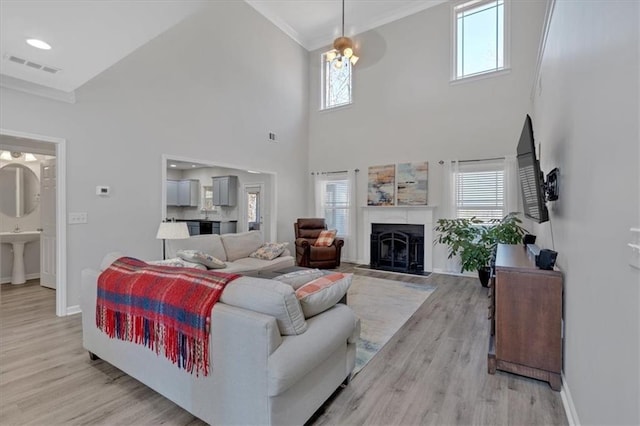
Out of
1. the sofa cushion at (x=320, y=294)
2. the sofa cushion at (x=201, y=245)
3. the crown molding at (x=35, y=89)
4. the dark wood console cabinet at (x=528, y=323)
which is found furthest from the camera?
the sofa cushion at (x=201, y=245)

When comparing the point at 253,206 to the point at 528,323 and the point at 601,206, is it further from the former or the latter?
the point at 601,206

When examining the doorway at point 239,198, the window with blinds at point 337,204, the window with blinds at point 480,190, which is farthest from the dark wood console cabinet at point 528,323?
the window with blinds at point 337,204

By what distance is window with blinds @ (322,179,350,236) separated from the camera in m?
7.17

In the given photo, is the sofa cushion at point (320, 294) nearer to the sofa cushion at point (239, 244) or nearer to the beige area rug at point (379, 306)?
the beige area rug at point (379, 306)

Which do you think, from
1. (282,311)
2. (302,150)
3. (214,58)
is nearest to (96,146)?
(214,58)

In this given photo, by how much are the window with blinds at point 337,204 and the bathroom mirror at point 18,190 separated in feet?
18.2

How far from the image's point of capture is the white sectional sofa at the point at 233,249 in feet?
13.9

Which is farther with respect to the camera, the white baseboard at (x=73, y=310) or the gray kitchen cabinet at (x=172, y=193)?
the gray kitchen cabinet at (x=172, y=193)

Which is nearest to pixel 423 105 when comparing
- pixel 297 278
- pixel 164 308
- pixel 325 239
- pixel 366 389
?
pixel 325 239

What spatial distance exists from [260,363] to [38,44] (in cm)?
325

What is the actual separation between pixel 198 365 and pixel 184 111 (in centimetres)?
438

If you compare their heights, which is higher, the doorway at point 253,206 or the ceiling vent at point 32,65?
the ceiling vent at point 32,65

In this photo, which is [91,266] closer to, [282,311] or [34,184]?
[34,184]

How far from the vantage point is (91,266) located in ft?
12.6
